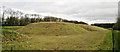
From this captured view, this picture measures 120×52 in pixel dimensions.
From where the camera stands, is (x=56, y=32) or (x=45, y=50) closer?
(x=45, y=50)

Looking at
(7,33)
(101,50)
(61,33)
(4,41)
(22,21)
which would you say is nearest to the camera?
(101,50)

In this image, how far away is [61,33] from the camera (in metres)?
21.5

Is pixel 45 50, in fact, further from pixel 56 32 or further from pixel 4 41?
pixel 56 32

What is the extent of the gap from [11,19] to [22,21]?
138 inches

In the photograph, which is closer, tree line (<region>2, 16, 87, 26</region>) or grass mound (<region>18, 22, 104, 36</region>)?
grass mound (<region>18, 22, 104, 36</region>)

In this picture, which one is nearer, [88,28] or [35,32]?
[35,32]

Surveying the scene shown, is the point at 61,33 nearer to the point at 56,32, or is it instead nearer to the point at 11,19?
the point at 56,32

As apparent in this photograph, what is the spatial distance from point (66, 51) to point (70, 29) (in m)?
12.0

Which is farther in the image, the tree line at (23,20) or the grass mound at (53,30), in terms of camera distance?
the tree line at (23,20)

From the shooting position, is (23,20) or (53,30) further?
(23,20)

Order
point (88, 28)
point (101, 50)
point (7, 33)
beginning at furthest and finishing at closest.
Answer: point (88, 28) → point (7, 33) → point (101, 50)

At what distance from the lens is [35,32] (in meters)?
22.0

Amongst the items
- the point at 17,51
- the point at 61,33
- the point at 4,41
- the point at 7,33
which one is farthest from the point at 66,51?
the point at 61,33

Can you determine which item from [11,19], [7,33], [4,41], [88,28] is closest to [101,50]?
[4,41]
